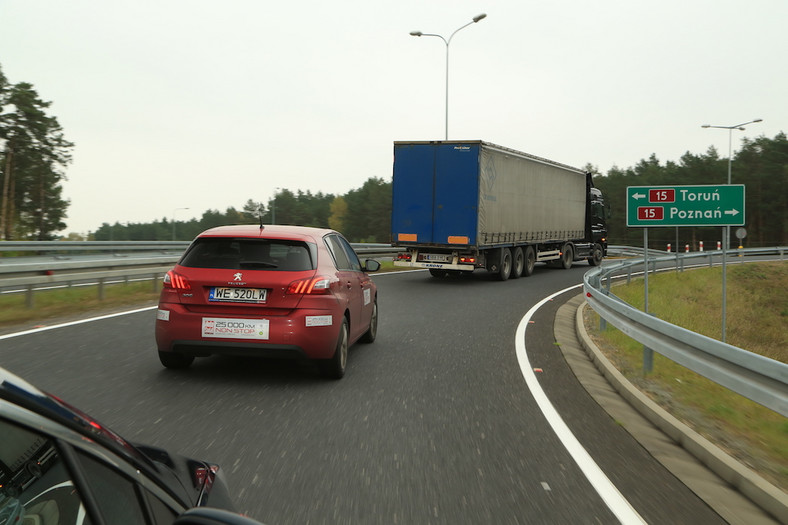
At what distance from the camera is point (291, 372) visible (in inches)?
275

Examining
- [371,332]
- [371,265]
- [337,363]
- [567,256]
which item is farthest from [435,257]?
[337,363]

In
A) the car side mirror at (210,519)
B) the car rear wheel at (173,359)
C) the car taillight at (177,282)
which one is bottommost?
the car rear wheel at (173,359)

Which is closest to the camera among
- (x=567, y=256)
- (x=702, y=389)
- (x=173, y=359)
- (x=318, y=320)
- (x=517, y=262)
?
(x=318, y=320)

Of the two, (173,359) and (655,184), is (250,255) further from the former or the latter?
(655,184)

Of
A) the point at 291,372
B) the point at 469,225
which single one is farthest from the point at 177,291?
the point at 469,225

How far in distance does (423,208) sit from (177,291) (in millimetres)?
13621

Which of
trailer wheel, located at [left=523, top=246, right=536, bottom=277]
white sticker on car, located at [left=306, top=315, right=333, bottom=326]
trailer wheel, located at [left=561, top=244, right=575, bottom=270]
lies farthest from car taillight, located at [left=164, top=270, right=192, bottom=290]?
trailer wheel, located at [left=561, top=244, right=575, bottom=270]

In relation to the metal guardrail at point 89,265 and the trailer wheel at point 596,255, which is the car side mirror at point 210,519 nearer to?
the metal guardrail at point 89,265

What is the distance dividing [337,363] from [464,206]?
12.8 meters

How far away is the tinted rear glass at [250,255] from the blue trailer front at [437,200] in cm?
1258

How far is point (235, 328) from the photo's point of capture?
6113mm

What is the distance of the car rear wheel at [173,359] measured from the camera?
21.9ft

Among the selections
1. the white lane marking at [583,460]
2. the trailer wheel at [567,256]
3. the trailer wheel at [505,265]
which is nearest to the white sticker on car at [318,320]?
the white lane marking at [583,460]

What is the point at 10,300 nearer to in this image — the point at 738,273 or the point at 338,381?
the point at 338,381
